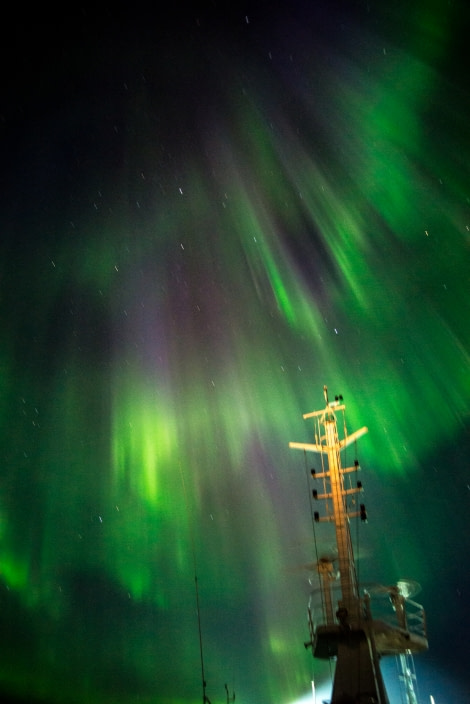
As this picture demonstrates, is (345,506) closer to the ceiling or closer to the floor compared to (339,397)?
closer to the floor

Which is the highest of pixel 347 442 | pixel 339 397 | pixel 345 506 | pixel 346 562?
pixel 339 397

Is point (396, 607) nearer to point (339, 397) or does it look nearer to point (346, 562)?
point (346, 562)

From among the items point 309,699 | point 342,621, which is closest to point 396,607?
point 342,621

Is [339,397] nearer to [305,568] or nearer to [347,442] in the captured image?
[347,442]

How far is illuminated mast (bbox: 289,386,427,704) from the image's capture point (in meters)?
15.8

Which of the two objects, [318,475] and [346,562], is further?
[318,475]

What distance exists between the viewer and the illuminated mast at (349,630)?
15.8 metres

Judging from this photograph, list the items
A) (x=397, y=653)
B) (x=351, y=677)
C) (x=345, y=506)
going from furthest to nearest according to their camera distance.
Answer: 1. (x=345, y=506)
2. (x=397, y=653)
3. (x=351, y=677)

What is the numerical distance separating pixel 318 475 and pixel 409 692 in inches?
320

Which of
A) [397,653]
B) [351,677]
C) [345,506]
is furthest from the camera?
[345,506]

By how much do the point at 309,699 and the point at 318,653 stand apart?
96.4 ft

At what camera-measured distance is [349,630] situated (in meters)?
16.5

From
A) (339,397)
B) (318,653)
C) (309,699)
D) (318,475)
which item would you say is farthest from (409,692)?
(309,699)

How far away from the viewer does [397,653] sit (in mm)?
17891
